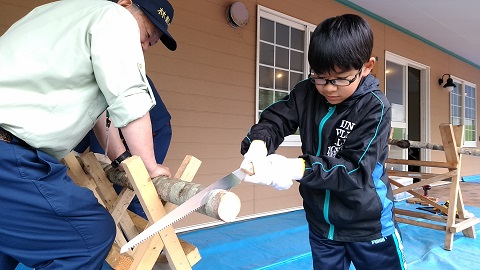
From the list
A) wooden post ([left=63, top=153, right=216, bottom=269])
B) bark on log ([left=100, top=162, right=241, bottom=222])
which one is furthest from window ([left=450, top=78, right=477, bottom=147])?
bark on log ([left=100, top=162, right=241, bottom=222])

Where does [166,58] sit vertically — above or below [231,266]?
above

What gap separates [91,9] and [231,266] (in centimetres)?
204

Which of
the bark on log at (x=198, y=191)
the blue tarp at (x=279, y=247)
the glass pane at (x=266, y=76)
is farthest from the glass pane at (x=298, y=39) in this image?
the bark on log at (x=198, y=191)

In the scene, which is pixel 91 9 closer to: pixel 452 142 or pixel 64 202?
pixel 64 202

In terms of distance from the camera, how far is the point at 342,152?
1168 millimetres

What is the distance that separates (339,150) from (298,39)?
3.61 metres

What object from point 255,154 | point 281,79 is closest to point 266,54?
point 281,79

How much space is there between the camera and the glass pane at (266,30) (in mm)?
4103

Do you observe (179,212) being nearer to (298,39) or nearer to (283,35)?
(283,35)

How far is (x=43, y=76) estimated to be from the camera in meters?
0.94

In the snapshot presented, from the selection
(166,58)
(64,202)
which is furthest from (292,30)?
(64,202)

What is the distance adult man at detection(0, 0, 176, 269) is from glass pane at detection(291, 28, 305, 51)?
3723 mm

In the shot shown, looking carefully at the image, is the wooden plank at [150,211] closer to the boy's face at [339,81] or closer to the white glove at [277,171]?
the white glove at [277,171]

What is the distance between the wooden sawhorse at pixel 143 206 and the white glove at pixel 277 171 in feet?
1.14
